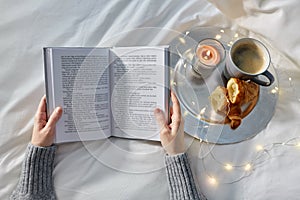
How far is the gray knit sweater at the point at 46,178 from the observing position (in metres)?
0.74

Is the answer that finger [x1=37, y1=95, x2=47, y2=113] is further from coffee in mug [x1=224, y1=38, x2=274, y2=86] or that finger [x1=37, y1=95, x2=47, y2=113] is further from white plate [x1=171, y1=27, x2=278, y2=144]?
coffee in mug [x1=224, y1=38, x2=274, y2=86]

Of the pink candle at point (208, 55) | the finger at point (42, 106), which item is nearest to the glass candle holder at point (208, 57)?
the pink candle at point (208, 55)

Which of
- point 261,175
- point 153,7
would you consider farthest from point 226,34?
point 261,175

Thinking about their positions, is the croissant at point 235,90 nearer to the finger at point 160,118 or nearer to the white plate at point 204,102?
the white plate at point 204,102

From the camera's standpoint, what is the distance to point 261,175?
76 centimetres

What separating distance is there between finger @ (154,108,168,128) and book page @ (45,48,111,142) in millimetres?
112

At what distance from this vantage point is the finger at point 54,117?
750 millimetres

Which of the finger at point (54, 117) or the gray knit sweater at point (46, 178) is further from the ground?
the finger at point (54, 117)

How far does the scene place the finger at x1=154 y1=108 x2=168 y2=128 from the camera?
0.76 m

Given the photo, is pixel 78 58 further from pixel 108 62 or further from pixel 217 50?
pixel 217 50

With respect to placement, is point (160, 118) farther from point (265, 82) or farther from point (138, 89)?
point (265, 82)

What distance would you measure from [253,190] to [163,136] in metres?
0.22

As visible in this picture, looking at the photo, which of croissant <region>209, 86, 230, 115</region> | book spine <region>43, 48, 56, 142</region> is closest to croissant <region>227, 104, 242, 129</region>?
croissant <region>209, 86, 230, 115</region>

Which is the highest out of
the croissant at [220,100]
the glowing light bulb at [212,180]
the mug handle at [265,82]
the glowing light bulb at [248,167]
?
the mug handle at [265,82]
